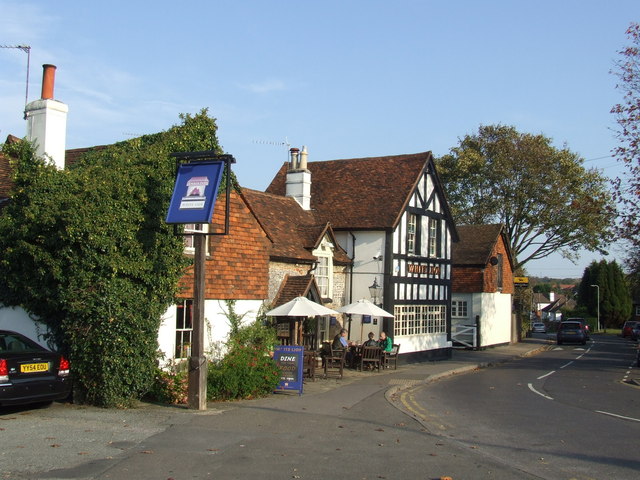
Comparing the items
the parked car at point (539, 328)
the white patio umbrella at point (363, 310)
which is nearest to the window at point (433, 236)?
the white patio umbrella at point (363, 310)

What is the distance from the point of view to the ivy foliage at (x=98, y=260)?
1286 centimetres

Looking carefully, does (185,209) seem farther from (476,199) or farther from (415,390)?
(476,199)

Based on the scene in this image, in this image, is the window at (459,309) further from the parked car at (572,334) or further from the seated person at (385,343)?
the seated person at (385,343)

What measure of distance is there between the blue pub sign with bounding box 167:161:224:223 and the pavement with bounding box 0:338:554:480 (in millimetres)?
3685

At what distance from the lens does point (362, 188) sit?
1129 inches

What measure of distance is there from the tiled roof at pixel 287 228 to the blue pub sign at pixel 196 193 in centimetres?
731

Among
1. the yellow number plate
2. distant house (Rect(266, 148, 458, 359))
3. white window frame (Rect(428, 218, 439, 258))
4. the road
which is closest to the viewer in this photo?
the road

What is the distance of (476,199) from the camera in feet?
156

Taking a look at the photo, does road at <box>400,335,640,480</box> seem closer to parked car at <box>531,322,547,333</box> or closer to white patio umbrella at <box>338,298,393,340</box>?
white patio umbrella at <box>338,298,393,340</box>

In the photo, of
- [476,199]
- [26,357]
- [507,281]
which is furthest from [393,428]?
[476,199]

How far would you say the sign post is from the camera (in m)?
13.0

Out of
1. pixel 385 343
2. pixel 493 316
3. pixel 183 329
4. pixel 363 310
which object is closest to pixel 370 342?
pixel 385 343

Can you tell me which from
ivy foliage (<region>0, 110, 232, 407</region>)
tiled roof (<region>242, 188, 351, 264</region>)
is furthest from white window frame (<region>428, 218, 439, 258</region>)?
ivy foliage (<region>0, 110, 232, 407</region>)

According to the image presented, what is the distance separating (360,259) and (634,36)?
12.7 m
